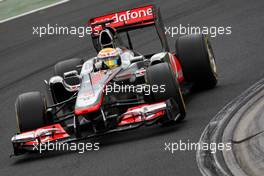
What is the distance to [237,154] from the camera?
922 cm

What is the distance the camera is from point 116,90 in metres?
11.9

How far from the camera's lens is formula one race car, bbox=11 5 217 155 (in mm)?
10984

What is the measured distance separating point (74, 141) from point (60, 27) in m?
11.2

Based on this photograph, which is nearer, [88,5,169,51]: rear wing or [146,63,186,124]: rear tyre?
[146,63,186,124]: rear tyre

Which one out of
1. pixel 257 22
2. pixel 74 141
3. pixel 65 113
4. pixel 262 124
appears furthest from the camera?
pixel 257 22

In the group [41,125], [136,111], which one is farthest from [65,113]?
[136,111]

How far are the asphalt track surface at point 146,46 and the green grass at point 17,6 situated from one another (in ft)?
2.23

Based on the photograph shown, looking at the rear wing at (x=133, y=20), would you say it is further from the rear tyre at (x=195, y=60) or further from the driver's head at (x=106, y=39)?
the rear tyre at (x=195, y=60)

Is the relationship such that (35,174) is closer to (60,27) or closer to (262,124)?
(262,124)
